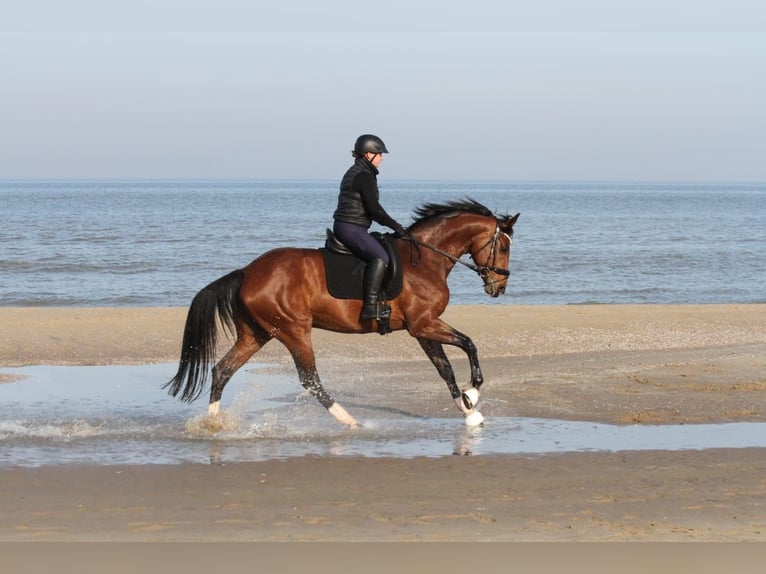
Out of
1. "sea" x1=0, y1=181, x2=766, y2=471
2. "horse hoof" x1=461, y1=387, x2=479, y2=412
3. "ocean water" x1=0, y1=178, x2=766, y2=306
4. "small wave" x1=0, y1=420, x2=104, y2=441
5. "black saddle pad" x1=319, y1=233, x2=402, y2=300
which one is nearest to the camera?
"sea" x1=0, y1=181, x2=766, y2=471

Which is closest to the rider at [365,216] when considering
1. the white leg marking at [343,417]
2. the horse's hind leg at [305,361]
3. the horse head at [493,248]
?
the horse's hind leg at [305,361]

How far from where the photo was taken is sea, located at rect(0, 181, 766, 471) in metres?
10.0

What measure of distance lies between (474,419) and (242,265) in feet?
88.5

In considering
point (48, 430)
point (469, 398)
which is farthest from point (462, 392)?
point (48, 430)

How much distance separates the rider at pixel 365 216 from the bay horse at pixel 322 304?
9.2 inches

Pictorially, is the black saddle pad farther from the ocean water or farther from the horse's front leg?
the ocean water

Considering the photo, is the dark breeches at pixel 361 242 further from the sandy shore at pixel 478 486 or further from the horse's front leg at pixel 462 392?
the sandy shore at pixel 478 486

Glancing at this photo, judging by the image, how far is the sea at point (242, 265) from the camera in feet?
32.9

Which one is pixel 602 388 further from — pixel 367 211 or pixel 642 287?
pixel 642 287

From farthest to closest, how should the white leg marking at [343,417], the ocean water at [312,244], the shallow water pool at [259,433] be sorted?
the ocean water at [312,244] → the white leg marking at [343,417] → the shallow water pool at [259,433]

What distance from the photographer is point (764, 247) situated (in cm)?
4481

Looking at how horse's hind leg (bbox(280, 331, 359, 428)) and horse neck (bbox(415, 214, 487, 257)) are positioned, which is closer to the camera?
horse's hind leg (bbox(280, 331, 359, 428))

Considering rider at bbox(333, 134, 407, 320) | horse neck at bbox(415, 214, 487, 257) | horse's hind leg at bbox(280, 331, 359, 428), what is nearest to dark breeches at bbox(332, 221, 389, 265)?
rider at bbox(333, 134, 407, 320)

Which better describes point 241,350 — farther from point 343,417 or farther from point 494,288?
point 494,288
